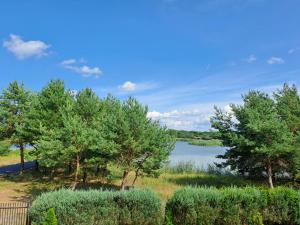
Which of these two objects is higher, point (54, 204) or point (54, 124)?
point (54, 124)

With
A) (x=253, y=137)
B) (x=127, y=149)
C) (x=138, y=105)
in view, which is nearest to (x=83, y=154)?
(x=127, y=149)

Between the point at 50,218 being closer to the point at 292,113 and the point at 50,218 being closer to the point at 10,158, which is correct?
the point at 292,113

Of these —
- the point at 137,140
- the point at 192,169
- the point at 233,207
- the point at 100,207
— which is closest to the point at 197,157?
the point at 192,169

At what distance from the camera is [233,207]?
1647 centimetres

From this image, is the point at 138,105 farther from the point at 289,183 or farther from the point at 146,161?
the point at 289,183

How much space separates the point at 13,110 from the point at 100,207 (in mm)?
21554

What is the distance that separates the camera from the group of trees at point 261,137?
24969 millimetres

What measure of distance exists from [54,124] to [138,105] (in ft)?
33.0

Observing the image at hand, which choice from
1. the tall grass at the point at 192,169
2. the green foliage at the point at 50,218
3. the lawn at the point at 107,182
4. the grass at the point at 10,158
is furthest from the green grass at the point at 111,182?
the grass at the point at 10,158

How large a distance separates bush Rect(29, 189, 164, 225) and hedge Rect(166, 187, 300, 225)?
929mm

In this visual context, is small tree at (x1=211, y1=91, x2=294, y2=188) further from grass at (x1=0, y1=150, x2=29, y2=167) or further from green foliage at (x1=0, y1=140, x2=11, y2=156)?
grass at (x1=0, y1=150, x2=29, y2=167)

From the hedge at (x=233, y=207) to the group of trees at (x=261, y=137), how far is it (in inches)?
290

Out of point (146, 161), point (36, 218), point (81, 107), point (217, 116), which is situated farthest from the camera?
point (81, 107)

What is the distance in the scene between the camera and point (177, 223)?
52.8 ft
